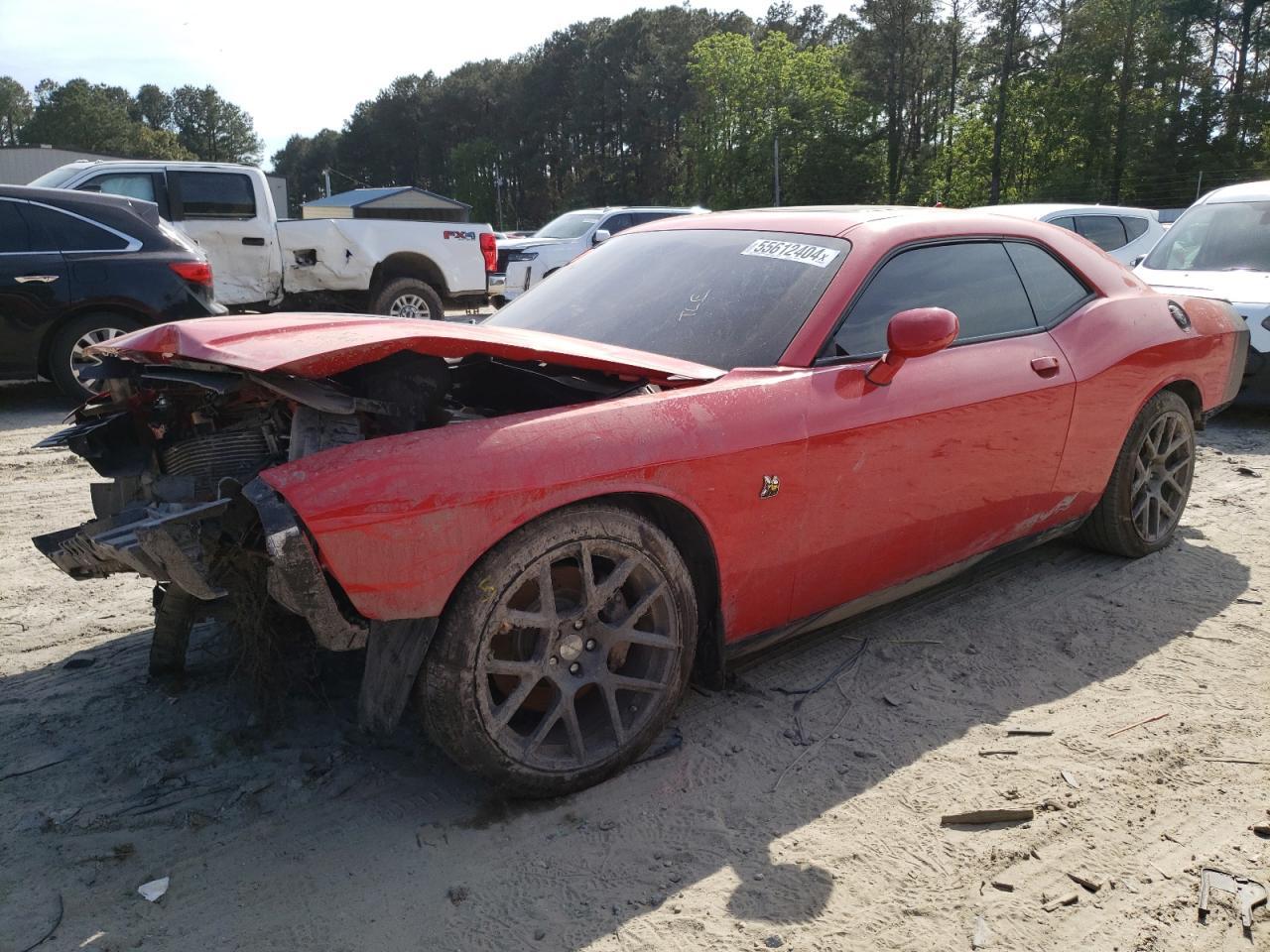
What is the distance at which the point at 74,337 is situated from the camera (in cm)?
806

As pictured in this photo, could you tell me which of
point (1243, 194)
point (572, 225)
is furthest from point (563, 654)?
point (572, 225)

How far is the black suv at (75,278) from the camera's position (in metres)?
7.92

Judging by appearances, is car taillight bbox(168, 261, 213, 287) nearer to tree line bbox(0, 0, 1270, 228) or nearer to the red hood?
the red hood

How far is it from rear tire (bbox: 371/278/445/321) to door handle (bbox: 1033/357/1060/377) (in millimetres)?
8391

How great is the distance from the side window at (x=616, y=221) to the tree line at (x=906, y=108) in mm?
17889

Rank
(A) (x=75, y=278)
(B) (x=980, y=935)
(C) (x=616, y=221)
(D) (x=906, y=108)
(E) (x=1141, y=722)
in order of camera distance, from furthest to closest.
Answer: (D) (x=906, y=108) < (C) (x=616, y=221) < (A) (x=75, y=278) < (E) (x=1141, y=722) < (B) (x=980, y=935)

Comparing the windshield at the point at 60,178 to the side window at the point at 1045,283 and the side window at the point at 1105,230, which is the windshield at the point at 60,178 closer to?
the side window at the point at 1045,283

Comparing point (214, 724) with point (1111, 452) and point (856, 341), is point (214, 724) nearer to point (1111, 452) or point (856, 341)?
point (856, 341)

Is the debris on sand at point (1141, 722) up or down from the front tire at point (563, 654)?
down

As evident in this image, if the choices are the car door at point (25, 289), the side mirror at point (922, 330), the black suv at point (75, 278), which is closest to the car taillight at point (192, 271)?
the black suv at point (75, 278)

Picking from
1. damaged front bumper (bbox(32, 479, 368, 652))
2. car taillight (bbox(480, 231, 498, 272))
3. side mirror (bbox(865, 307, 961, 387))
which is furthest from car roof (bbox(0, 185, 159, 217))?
side mirror (bbox(865, 307, 961, 387))

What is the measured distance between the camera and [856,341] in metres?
3.20

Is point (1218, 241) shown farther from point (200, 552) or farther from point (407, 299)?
point (200, 552)

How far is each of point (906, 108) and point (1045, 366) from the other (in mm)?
48280
